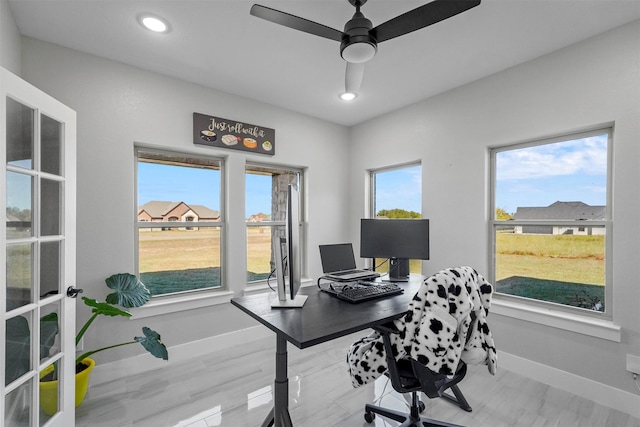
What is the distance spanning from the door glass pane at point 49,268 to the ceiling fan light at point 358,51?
207 cm

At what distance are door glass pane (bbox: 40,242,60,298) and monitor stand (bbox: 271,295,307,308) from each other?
51.9 inches

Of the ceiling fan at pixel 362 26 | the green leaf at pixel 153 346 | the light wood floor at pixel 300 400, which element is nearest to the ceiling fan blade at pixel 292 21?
the ceiling fan at pixel 362 26

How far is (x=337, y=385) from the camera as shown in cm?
232

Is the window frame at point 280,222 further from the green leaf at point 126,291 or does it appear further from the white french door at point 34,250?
the white french door at point 34,250

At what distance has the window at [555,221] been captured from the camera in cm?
220

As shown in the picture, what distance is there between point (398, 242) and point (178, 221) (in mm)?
2148

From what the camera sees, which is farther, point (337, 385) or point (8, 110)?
point (337, 385)

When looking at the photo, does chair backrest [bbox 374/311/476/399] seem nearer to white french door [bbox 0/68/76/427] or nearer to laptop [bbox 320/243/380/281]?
laptop [bbox 320/243/380/281]

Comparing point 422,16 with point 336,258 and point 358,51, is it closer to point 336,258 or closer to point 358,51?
point 358,51

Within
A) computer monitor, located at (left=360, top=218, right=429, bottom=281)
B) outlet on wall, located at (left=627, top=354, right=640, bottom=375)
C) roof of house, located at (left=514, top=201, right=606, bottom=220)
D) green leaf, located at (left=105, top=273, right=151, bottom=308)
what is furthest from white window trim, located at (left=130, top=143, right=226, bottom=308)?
outlet on wall, located at (left=627, top=354, right=640, bottom=375)

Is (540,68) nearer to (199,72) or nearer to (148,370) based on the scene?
(199,72)

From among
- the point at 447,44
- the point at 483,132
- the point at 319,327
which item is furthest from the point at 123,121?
the point at 483,132

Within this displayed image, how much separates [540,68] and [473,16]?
36.8 inches

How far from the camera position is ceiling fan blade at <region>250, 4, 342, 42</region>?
148 centimetres
